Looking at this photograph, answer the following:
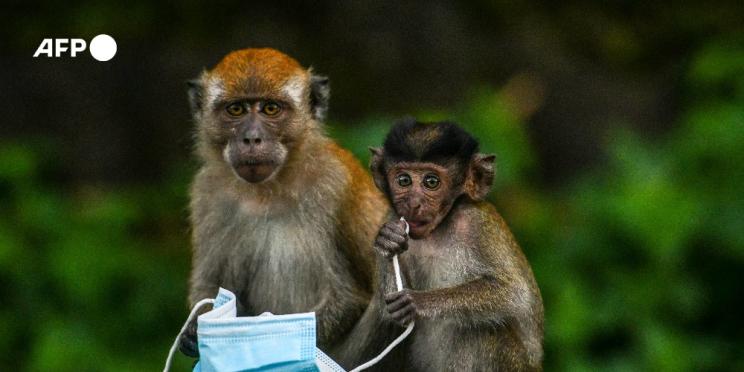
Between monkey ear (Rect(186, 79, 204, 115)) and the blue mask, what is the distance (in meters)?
1.75

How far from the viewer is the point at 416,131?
6160 millimetres

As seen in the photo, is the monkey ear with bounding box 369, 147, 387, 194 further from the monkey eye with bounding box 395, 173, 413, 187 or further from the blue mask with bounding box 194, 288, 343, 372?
the blue mask with bounding box 194, 288, 343, 372

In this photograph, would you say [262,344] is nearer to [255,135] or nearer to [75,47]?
[255,135]

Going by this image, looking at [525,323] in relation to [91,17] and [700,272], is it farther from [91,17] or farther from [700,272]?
[91,17]

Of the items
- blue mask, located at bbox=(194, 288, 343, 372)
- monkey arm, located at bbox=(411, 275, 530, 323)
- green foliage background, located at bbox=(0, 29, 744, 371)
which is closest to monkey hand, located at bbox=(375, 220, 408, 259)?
monkey arm, located at bbox=(411, 275, 530, 323)

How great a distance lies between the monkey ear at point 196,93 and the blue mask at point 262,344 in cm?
175

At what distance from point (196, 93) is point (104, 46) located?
5.90 metres

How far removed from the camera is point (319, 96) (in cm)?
748

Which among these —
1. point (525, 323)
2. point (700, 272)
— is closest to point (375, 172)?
point (525, 323)

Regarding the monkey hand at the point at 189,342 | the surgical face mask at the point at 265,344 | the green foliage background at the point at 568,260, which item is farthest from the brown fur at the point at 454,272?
the green foliage background at the point at 568,260

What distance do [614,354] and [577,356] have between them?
1.54 feet

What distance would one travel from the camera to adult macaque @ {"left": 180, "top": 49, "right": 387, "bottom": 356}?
7.12m

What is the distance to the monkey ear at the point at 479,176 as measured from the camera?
6.32m

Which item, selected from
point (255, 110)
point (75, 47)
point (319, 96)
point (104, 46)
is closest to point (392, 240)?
point (255, 110)
